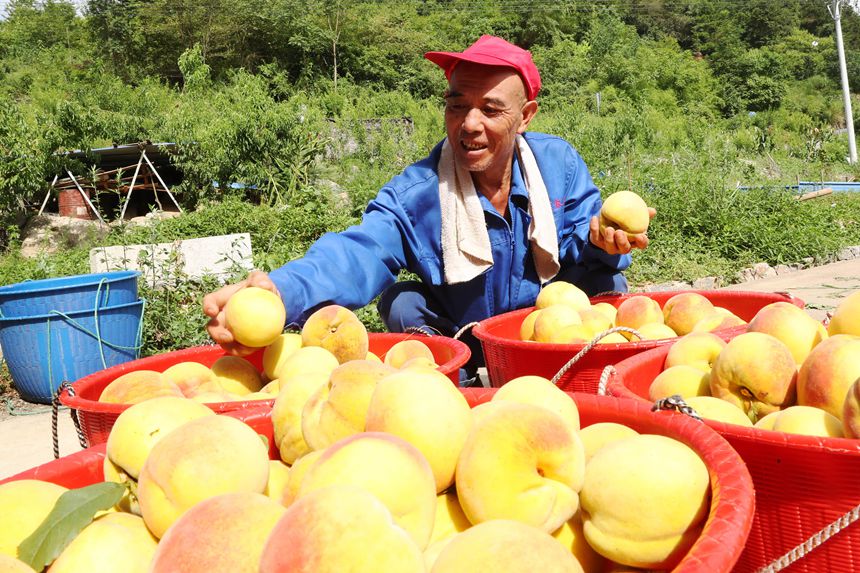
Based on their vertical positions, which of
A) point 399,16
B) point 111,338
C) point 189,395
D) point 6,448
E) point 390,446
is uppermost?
point 399,16

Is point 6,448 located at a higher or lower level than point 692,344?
lower

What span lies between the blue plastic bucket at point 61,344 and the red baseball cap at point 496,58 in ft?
9.11

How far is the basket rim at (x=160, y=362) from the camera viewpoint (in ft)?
5.27

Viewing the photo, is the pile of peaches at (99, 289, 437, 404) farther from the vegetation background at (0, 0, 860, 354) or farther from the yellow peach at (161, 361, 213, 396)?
the vegetation background at (0, 0, 860, 354)

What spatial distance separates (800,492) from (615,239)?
4.99ft

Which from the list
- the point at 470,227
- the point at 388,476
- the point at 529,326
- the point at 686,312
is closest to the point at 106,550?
the point at 388,476

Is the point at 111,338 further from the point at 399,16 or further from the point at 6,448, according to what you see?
the point at 399,16

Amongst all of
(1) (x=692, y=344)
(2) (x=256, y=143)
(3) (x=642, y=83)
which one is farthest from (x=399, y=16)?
(1) (x=692, y=344)

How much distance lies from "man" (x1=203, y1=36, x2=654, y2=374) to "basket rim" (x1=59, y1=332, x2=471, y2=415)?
455 mm

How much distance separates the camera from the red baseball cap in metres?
2.66

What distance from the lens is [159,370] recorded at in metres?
2.24

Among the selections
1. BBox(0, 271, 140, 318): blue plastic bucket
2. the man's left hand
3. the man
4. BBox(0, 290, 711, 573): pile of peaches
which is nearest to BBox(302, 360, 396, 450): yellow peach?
BBox(0, 290, 711, 573): pile of peaches

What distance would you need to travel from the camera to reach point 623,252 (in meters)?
2.67

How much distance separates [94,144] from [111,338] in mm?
11037
